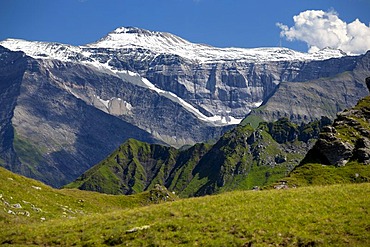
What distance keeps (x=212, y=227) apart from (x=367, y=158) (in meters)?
99.5

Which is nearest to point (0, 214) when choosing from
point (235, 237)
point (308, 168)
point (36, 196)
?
point (36, 196)

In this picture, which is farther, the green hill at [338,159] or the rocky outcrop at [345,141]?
the rocky outcrop at [345,141]

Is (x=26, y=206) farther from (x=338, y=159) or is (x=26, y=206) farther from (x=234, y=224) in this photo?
(x=338, y=159)

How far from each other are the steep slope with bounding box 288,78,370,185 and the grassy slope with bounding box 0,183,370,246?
78.4 m

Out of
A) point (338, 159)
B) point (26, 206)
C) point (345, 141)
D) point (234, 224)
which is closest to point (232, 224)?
point (234, 224)

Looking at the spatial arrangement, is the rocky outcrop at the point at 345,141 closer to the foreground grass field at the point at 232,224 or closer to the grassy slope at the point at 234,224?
the grassy slope at the point at 234,224

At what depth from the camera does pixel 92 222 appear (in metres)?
42.6

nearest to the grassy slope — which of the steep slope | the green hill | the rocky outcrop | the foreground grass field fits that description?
the foreground grass field

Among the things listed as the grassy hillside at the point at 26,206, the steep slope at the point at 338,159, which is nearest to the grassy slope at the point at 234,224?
the grassy hillside at the point at 26,206

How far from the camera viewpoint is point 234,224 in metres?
37.5

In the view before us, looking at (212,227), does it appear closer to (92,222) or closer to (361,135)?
(92,222)

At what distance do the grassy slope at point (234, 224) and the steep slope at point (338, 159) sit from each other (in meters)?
78.4

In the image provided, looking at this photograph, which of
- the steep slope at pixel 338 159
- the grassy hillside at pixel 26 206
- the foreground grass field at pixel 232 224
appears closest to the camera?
the foreground grass field at pixel 232 224

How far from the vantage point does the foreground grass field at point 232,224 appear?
34.8 m
